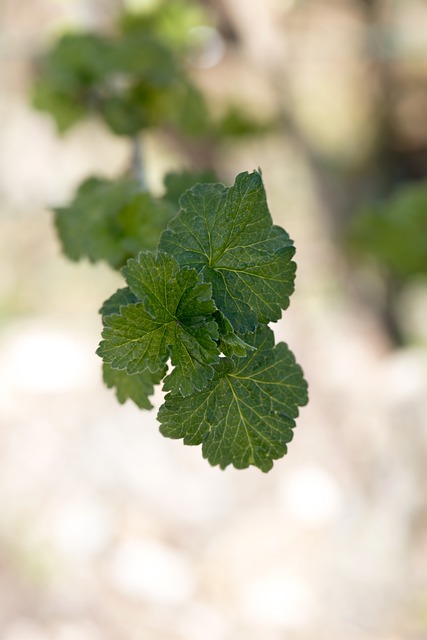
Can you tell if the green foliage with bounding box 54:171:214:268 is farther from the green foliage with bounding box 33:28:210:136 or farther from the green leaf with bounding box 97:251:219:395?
the green foliage with bounding box 33:28:210:136

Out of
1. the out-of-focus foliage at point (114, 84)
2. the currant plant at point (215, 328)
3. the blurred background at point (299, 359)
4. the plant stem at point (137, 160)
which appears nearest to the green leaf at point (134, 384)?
Answer: the currant plant at point (215, 328)

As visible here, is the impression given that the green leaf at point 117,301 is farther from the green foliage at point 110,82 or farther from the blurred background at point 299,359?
the blurred background at point 299,359

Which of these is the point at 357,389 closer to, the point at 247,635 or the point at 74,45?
the point at 247,635

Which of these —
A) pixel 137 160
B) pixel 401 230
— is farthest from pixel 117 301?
pixel 401 230

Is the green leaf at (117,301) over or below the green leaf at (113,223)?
below

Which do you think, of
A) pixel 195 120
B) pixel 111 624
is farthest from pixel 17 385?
pixel 195 120

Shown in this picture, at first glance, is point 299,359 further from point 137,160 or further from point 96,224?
point 96,224
